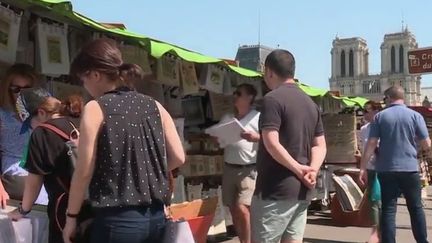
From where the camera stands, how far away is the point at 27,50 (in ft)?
15.9

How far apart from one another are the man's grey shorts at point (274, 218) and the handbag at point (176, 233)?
100 centimetres

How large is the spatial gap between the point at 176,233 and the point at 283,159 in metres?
1.09

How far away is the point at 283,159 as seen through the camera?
3705 mm

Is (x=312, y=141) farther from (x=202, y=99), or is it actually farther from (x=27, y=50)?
(x=202, y=99)

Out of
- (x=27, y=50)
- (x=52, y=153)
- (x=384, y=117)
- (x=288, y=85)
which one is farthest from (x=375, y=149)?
(x=52, y=153)

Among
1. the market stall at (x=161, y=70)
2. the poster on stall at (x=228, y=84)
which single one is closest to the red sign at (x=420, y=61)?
the market stall at (x=161, y=70)

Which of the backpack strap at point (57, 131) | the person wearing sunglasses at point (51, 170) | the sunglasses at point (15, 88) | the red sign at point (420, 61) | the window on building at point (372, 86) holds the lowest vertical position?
the person wearing sunglasses at point (51, 170)

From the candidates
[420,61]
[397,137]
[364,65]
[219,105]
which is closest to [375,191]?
[397,137]

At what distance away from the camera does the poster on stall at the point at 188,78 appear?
6426 mm

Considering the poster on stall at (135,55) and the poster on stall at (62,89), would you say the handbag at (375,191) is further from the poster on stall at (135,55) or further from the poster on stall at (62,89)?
the poster on stall at (62,89)

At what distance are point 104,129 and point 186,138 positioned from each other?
4.76 metres

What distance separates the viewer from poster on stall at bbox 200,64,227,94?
6863 mm

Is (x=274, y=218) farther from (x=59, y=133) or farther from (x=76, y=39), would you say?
(x=76, y=39)

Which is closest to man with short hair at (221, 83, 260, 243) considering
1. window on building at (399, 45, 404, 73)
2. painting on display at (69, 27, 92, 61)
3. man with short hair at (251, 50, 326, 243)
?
painting on display at (69, 27, 92, 61)
